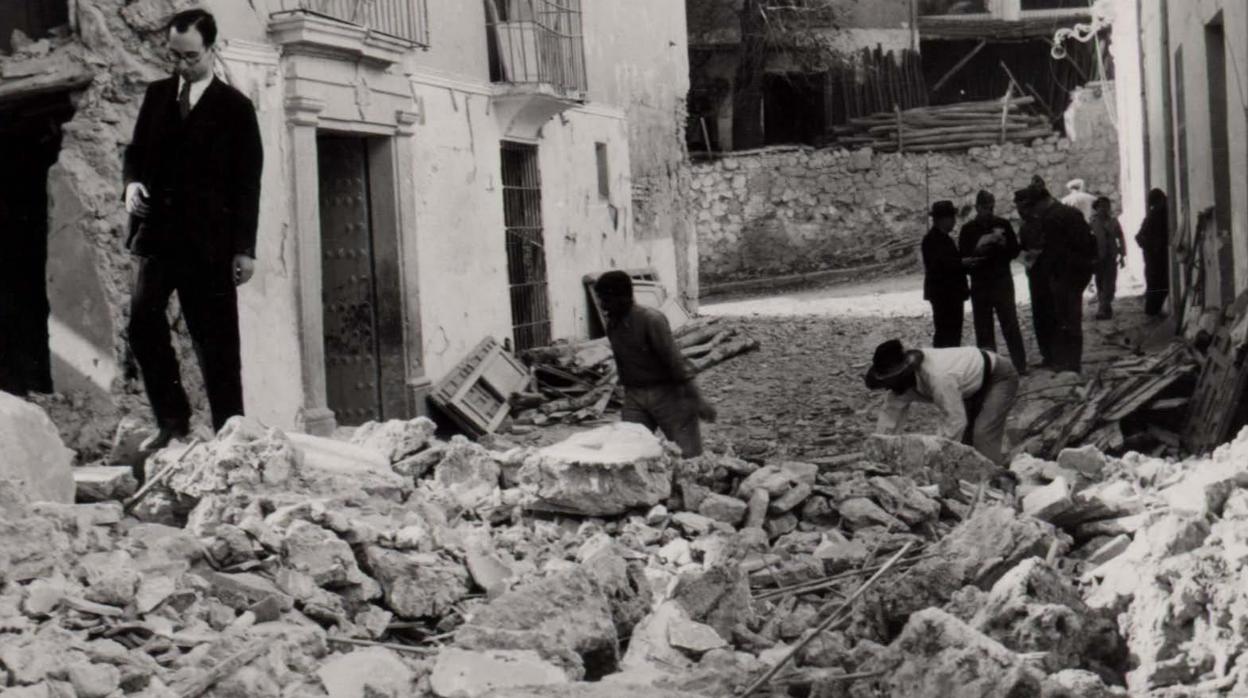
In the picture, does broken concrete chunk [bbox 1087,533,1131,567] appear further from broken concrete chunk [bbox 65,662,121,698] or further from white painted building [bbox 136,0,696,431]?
white painted building [bbox 136,0,696,431]

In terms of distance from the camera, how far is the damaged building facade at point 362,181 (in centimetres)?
951

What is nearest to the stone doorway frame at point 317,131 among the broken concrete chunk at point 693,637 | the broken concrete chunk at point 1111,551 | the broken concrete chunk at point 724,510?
the broken concrete chunk at point 724,510

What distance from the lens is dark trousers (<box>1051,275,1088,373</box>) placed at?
13.9 meters

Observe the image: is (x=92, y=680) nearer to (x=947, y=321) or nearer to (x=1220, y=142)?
(x=947, y=321)

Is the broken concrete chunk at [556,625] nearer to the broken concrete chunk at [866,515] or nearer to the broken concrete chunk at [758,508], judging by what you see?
the broken concrete chunk at [758,508]

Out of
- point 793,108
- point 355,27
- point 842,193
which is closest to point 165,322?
point 355,27

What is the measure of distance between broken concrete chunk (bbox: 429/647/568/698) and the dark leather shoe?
2.23m

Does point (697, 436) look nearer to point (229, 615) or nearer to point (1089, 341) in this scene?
point (229, 615)

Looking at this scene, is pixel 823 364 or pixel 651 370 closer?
pixel 651 370

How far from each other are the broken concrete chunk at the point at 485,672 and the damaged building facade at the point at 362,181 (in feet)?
16.8

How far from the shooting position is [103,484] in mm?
6434

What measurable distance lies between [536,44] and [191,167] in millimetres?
9506

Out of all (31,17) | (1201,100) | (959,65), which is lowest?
(1201,100)

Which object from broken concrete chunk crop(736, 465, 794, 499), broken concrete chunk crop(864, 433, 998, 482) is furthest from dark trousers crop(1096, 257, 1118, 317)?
broken concrete chunk crop(736, 465, 794, 499)
